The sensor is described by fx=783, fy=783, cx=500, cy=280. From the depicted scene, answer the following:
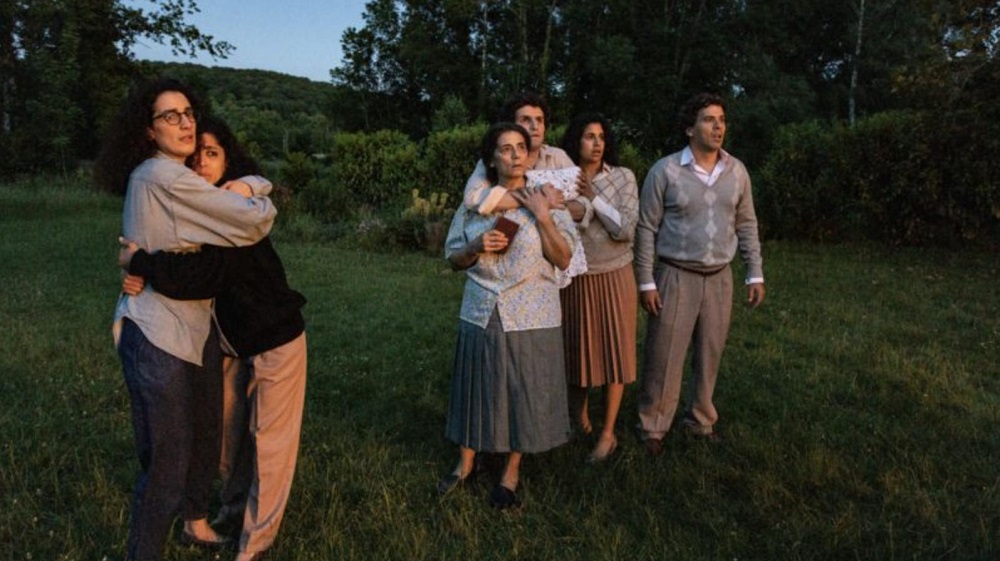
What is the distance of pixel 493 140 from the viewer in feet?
12.8

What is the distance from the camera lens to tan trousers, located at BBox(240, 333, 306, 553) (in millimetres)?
3242

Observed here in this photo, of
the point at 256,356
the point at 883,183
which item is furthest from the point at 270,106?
the point at 256,356

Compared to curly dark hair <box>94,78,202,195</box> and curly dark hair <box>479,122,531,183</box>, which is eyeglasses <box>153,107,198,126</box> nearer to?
curly dark hair <box>94,78,202,195</box>

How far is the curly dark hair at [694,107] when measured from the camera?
4.54 meters

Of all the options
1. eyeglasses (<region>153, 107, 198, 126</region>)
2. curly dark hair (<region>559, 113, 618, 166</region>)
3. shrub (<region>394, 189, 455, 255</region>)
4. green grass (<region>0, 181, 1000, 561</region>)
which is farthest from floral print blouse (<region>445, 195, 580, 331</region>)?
shrub (<region>394, 189, 455, 255</region>)

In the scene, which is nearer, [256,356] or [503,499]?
[256,356]

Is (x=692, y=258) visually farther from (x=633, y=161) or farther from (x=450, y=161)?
(x=633, y=161)

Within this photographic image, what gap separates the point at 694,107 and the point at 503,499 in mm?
2507

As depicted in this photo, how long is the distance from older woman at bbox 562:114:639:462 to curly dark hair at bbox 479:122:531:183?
2.06 ft

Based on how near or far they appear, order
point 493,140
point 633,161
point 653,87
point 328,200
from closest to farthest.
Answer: point 493,140, point 633,161, point 328,200, point 653,87

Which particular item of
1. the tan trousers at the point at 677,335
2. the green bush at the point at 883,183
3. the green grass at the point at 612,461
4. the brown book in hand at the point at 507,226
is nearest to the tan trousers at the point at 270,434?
the green grass at the point at 612,461

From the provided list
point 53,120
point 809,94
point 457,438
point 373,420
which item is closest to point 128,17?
point 53,120

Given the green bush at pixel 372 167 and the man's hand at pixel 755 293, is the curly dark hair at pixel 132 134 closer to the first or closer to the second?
the man's hand at pixel 755 293

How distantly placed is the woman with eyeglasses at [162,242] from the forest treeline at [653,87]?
10.9 m
